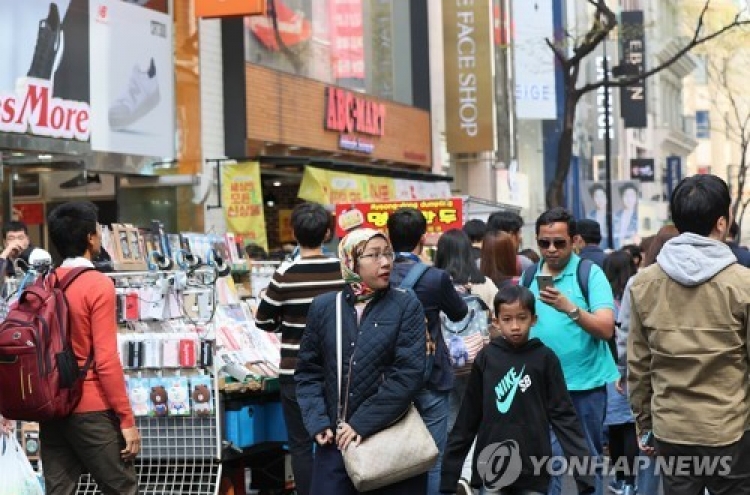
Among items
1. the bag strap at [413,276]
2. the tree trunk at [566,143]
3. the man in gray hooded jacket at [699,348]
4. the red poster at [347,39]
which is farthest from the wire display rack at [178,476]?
the tree trunk at [566,143]

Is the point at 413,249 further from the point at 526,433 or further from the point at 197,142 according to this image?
the point at 197,142

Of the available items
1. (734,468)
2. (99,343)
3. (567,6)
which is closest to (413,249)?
(99,343)

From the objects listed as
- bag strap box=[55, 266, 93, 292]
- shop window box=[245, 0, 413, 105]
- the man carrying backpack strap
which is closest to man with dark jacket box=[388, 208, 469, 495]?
the man carrying backpack strap

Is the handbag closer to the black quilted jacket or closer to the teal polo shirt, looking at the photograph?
the black quilted jacket

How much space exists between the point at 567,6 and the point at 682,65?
30.3m

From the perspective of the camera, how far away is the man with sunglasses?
7.40m

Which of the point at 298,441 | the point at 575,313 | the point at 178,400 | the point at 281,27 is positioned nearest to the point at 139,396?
the point at 178,400

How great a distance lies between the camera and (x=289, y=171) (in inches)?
901

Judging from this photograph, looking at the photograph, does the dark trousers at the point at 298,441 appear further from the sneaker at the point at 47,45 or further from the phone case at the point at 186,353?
the sneaker at the point at 47,45

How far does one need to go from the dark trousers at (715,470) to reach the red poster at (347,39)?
20.3 metres

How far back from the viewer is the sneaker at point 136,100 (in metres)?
17.9

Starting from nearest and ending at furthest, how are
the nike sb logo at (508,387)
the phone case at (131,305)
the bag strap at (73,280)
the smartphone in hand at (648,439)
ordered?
the smartphone in hand at (648,439) → the bag strap at (73,280) → the nike sb logo at (508,387) → the phone case at (131,305)

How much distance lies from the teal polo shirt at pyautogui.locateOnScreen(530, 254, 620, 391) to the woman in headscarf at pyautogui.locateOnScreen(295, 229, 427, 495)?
1.54 metres

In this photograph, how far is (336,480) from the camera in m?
6.03
